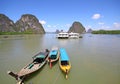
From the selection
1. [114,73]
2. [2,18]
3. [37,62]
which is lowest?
[114,73]

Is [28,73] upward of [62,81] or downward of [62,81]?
upward

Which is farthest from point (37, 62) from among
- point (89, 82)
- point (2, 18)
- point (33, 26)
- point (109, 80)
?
point (33, 26)

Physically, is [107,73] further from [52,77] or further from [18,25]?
[18,25]

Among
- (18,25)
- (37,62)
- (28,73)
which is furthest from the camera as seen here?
(18,25)

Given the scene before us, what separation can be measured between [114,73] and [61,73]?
19.0 ft

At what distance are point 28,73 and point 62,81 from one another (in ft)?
10.5

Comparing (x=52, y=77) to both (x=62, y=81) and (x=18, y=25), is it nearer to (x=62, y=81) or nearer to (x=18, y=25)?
(x=62, y=81)

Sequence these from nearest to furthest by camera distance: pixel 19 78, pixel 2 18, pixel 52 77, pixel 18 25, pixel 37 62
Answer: pixel 19 78
pixel 52 77
pixel 37 62
pixel 2 18
pixel 18 25

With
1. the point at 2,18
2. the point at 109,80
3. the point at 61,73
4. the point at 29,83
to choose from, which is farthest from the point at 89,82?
the point at 2,18

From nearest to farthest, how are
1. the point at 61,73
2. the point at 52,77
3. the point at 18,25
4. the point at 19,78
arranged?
1. the point at 19,78
2. the point at 52,77
3. the point at 61,73
4. the point at 18,25

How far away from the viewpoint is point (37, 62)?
43.5 feet

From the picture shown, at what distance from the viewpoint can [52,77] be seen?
10.8 m

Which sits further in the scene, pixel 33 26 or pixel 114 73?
pixel 33 26

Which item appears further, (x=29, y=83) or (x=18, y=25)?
(x=18, y=25)
